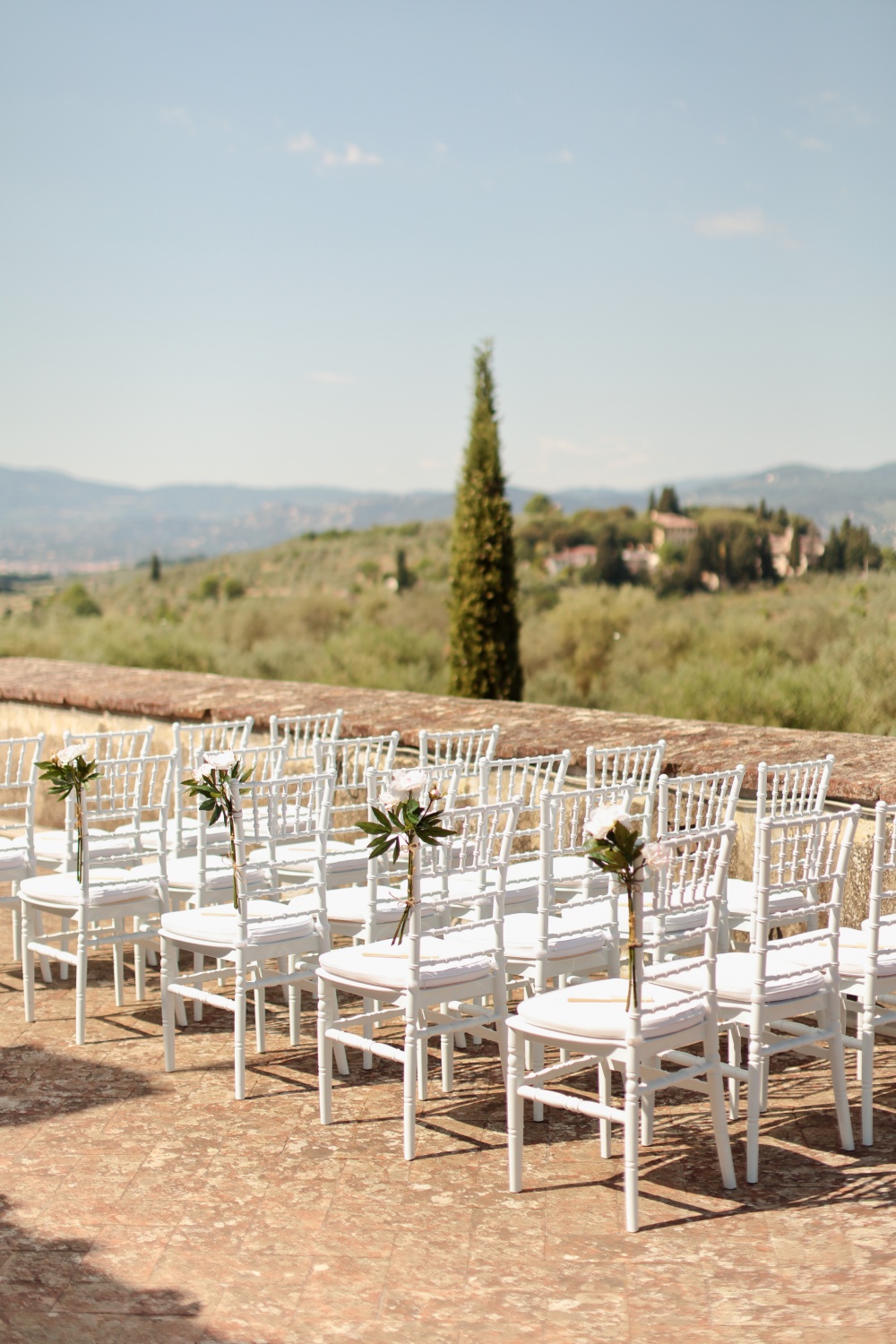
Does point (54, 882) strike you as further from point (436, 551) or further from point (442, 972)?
point (436, 551)

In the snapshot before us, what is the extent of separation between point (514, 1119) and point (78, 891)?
87.2 inches

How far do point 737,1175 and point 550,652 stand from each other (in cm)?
1256

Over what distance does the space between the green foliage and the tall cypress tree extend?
33.6 ft

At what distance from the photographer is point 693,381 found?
80.4 ft

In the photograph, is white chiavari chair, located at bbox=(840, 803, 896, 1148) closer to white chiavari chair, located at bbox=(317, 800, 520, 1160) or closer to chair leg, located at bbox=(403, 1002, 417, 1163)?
white chiavari chair, located at bbox=(317, 800, 520, 1160)

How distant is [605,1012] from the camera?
11.6ft

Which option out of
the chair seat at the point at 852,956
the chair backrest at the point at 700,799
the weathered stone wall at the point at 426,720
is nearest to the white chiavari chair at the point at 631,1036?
the chair backrest at the point at 700,799

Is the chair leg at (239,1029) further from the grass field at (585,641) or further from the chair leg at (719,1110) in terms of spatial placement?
Answer: the grass field at (585,641)

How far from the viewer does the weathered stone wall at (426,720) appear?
5590 millimetres

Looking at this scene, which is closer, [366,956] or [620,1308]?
[620,1308]

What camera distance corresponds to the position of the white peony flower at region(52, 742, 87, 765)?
16.5 feet

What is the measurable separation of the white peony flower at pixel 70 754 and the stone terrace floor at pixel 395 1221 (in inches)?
43.6

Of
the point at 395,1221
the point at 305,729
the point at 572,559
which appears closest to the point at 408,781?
the point at 395,1221

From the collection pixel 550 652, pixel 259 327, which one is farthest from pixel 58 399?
pixel 550 652
